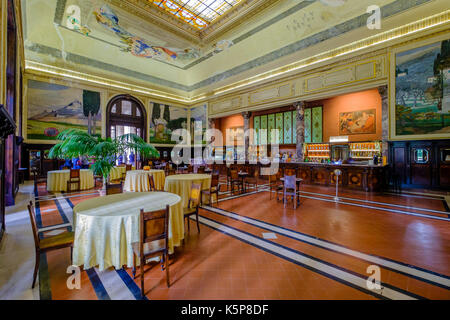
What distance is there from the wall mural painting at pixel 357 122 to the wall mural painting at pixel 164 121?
10.9 metres

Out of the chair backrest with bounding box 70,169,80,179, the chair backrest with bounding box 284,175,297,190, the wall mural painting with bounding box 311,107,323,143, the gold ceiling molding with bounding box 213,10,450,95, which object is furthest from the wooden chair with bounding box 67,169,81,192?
the wall mural painting with bounding box 311,107,323,143

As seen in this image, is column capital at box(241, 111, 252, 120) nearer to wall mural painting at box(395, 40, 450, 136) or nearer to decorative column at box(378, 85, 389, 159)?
decorative column at box(378, 85, 389, 159)

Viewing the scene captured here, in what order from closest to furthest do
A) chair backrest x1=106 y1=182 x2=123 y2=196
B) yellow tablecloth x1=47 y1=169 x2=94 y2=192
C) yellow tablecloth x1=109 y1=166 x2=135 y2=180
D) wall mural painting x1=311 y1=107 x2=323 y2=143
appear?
1. chair backrest x1=106 y1=182 x2=123 y2=196
2. yellow tablecloth x1=47 y1=169 x2=94 y2=192
3. yellow tablecloth x1=109 y1=166 x2=135 y2=180
4. wall mural painting x1=311 y1=107 x2=323 y2=143

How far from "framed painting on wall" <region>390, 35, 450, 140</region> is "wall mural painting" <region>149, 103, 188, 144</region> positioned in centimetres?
1267

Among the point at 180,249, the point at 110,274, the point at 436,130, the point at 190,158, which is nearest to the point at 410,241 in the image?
the point at 180,249

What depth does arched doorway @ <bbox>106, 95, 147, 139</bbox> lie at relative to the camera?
40.7 feet

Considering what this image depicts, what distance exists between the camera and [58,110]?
10625mm

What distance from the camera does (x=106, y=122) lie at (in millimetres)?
12117

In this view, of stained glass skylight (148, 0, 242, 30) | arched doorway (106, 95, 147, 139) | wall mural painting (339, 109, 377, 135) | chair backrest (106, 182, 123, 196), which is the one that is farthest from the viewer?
arched doorway (106, 95, 147, 139)

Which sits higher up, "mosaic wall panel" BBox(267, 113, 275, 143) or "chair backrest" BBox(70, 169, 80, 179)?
"mosaic wall panel" BBox(267, 113, 275, 143)

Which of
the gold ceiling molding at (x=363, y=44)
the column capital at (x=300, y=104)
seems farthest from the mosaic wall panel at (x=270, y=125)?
the column capital at (x=300, y=104)

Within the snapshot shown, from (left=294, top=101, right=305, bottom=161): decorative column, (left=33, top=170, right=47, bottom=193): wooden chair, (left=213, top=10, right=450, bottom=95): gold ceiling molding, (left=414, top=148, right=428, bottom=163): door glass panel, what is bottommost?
(left=33, top=170, right=47, bottom=193): wooden chair

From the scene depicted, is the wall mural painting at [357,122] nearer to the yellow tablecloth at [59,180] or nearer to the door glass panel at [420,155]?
the door glass panel at [420,155]
